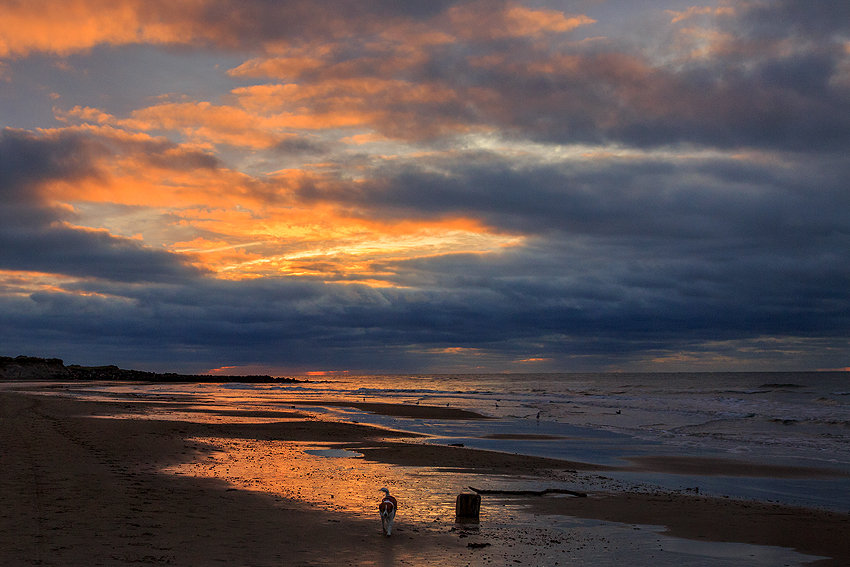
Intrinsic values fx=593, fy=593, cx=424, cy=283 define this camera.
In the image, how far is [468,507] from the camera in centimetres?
1197

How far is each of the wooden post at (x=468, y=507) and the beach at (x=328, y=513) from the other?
0.34 meters

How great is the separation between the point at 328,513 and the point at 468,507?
2.85 m

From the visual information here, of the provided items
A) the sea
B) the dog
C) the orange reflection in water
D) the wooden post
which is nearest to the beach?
the orange reflection in water

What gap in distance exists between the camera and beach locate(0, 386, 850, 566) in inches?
365

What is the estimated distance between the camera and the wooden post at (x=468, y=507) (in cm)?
1195

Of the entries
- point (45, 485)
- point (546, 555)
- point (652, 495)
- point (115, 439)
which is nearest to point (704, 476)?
point (652, 495)

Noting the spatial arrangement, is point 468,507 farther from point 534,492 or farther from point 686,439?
point 686,439

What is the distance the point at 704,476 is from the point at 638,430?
16465 millimetres

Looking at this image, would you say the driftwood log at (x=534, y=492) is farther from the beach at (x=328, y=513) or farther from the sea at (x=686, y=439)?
the sea at (x=686, y=439)

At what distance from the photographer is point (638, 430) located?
36312mm

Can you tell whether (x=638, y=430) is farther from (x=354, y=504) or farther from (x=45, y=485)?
(x=45, y=485)

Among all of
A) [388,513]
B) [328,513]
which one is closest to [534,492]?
[328,513]

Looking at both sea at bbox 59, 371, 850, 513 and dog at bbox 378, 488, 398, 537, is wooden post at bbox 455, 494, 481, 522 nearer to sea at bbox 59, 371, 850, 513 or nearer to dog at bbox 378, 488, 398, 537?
dog at bbox 378, 488, 398, 537

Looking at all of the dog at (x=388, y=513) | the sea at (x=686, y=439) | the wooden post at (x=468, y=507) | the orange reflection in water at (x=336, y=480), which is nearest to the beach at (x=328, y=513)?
the orange reflection in water at (x=336, y=480)
